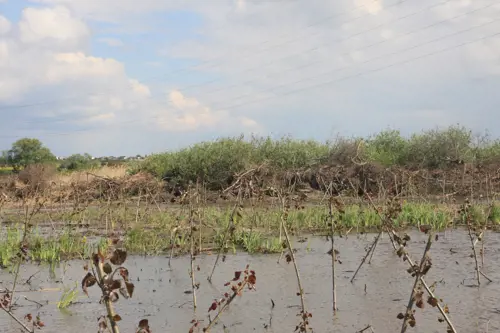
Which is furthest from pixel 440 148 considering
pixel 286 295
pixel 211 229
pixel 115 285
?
pixel 115 285

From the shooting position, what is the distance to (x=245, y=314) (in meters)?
7.20

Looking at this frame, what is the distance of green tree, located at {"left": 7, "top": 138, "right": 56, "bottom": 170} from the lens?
57000 millimetres

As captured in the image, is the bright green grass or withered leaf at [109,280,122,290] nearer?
withered leaf at [109,280,122,290]

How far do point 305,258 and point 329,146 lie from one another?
20.3 meters

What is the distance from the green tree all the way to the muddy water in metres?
48.9

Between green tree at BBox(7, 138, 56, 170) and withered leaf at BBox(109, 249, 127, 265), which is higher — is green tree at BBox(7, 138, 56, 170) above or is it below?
above

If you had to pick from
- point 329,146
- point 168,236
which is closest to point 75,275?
point 168,236

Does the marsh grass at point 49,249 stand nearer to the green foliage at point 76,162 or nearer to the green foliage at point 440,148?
the green foliage at point 440,148

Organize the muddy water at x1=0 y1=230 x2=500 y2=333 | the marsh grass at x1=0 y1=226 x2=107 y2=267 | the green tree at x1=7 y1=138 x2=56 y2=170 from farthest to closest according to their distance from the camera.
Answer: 1. the green tree at x1=7 y1=138 x2=56 y2=170
2. the marsh grass at x1=0 y1=226 x2=107 y2=267
3. the muddy water at x1=0 y1=230 x2=500 y2=333

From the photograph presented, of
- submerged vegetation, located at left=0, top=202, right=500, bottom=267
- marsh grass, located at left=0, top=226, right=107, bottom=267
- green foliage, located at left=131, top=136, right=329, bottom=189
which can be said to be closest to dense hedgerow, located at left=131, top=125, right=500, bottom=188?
green foliage, located at left=131, top=136, right=329, bottom=189

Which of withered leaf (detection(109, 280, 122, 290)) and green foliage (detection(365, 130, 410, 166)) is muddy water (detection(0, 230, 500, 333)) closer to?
withered leaf (detection(109, 280, 122, 290))

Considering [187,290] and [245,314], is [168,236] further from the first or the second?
[245,314]

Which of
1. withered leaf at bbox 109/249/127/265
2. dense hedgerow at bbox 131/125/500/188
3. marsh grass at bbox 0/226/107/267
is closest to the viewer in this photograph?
withered leaf at bbox 109/249/127/265

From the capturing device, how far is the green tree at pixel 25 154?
5700 centimetres
